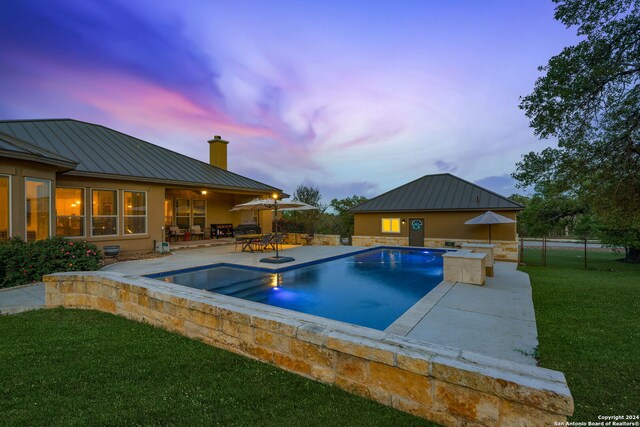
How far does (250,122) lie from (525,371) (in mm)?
19586

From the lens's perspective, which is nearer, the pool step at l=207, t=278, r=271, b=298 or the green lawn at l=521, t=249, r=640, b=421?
the green lawn at l=521, t=249, r=640, b=421

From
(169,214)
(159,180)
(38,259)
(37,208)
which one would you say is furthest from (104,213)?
(169,214)

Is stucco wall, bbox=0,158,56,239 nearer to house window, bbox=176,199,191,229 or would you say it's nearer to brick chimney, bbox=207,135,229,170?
house window, bbox=176,199,191,229

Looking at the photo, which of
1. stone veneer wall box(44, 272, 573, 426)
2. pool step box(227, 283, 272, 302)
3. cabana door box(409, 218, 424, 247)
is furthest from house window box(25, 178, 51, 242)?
cabana door box(409, 218, 424, 247)

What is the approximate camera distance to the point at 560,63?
23.0ft

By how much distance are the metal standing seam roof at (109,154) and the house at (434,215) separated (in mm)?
8020

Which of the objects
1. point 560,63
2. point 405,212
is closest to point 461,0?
point 560,63

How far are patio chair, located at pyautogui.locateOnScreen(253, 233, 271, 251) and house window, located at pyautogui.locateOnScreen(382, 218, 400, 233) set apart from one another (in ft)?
29.1

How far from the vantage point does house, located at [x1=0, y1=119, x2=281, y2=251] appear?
7.92 metres

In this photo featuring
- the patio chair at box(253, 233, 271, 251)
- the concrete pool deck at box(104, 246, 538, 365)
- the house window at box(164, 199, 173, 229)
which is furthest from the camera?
the house window at box(164, 199, 173, 229)

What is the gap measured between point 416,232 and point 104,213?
51.8ft

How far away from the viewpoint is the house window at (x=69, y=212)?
1040 centimetres

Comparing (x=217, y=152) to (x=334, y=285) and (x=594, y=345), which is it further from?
(x=594, y=345)

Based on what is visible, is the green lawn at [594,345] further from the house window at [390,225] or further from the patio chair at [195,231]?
the patio chair at [195,231]
